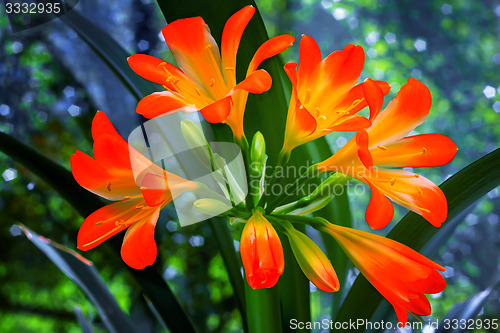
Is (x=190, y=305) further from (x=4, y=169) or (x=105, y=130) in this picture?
(x=105, y=130)

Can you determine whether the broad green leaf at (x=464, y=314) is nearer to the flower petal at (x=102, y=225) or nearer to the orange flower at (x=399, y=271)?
the orange flower at (x=399, y=271)

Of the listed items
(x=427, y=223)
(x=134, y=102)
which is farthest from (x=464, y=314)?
(x=134, y=102)

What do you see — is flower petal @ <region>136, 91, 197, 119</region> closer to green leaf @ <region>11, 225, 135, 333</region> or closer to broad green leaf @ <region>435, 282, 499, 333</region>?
green leaf @ <region>11, 225, 135, 333</region>

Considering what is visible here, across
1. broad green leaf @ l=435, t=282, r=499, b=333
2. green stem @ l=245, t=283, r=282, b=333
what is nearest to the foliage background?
broad green leaf @ l=435, t=282, r=499, b=333

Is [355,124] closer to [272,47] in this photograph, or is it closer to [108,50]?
[272,47]

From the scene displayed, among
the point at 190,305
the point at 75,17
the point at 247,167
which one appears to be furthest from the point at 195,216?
the point at 190,305
